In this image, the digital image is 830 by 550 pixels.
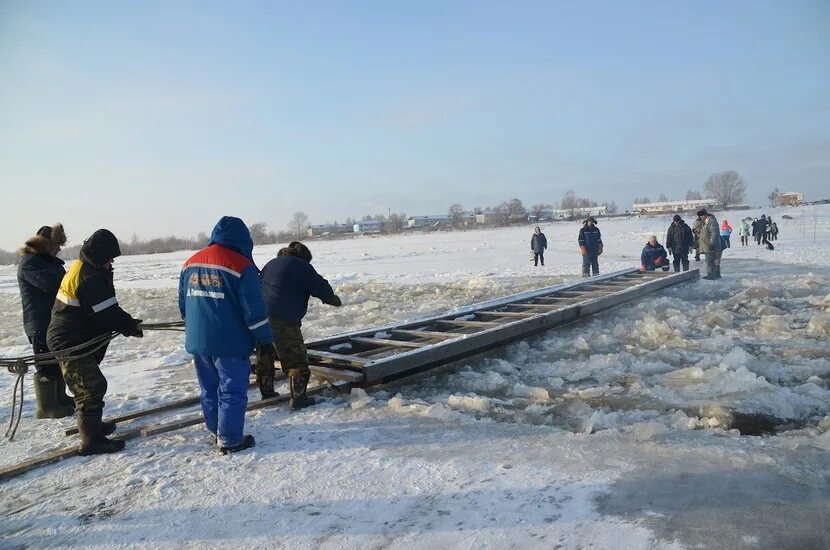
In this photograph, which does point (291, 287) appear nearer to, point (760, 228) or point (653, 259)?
point (653, 259)

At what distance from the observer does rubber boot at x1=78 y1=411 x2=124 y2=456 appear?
4035 mm

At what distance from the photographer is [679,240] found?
1405 cm

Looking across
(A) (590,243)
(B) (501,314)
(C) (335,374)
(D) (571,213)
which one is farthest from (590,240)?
(D) (571,213)

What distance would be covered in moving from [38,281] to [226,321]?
2428mm

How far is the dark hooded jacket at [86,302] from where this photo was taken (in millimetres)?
4160

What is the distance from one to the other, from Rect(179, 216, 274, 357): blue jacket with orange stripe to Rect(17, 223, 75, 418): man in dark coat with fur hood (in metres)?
2.02

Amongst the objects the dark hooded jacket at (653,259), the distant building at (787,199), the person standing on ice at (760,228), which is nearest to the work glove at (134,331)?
the dark hooded jacket at (653,259)

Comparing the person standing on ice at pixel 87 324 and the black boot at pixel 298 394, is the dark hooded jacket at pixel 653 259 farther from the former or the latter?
the person standing on ice at pixel 87 324

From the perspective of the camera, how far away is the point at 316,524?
9.65ft

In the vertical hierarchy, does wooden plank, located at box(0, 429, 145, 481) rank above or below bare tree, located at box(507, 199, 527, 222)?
below

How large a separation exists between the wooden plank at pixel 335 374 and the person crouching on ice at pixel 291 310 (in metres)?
0.44

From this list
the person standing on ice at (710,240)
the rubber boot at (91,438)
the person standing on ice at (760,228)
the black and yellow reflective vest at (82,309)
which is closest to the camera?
the rubber boot at (91,438)

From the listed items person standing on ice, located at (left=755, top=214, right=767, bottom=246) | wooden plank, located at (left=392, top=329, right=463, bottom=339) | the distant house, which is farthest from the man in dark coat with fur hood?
the distant house

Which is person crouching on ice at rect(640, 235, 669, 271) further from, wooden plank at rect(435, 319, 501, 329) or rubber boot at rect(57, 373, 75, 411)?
rubber boot at rect(57, 373, 75, 411)
